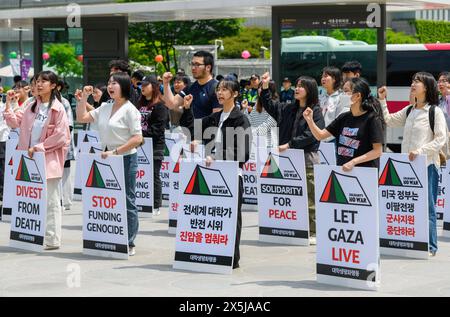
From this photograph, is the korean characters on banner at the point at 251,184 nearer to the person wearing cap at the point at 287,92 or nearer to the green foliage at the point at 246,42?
the person wearing cap at the point at 287,92

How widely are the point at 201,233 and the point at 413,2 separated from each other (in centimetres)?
1038

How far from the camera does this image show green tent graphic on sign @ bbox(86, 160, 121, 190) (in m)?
9.29

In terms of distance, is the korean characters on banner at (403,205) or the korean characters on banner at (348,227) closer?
the korean characters on banner at (348,227)

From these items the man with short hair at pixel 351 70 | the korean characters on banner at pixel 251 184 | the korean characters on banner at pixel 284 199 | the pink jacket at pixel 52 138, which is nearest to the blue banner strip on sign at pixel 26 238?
the pink jacket at pixel 52 138

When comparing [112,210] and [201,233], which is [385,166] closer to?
[201,233]

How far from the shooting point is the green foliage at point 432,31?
63.2 metres

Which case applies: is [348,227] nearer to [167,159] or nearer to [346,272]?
[346,272]

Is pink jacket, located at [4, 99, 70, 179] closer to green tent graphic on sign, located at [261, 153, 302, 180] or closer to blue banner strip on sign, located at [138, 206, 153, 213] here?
green tent graphic on sign, located at [261, 153, 302, 180]

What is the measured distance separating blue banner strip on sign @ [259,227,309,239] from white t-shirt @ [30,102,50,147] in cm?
267

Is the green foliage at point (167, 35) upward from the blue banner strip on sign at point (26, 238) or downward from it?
upward

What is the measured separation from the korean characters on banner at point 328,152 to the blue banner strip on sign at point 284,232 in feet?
5.87

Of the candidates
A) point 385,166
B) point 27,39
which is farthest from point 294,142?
point 27,39

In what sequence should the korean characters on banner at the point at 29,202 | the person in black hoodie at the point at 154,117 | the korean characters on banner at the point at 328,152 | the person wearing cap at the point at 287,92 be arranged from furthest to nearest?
the person wearing cap at the point at 287,92 < the person in black hoodie at the point at 154,117 < the korean characters on banner at the point at 328,152 < the korean characters on banner at the point at 29,202

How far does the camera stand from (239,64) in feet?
114
